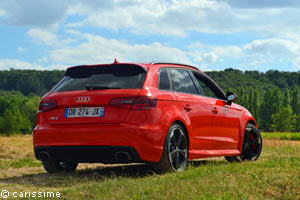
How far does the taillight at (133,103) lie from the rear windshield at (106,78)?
23 cm

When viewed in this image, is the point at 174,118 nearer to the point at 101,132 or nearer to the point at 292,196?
the point at 101,132

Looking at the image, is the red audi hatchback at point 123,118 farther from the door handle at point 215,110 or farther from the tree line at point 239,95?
the tree line at point 239,95

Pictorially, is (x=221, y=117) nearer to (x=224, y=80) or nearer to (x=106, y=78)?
(x=106, y=78)

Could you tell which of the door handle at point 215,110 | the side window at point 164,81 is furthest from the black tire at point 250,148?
the side window at point 164,81

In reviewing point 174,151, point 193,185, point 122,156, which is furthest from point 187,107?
point 193,185

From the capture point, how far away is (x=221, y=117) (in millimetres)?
8594

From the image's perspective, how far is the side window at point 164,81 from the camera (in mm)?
7141

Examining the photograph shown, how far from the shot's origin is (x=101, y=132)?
21.6 ft

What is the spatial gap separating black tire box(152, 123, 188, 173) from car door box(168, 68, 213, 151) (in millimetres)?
210

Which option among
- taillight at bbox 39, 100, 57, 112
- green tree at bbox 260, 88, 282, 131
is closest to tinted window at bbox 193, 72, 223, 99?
taillight at bbox 39, 100, 57, 112

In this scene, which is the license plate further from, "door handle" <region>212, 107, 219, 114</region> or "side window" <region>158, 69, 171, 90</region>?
"door handle" <region>212, 107, 219, 114</region>

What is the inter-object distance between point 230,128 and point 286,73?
193610 millimetres

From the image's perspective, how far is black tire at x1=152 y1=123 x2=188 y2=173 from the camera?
683 centimetres

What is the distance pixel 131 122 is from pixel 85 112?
716mm
